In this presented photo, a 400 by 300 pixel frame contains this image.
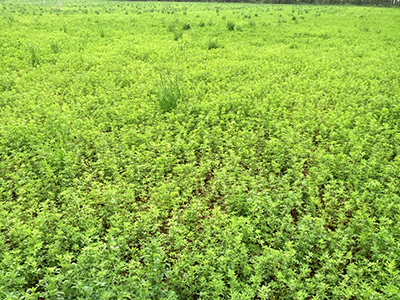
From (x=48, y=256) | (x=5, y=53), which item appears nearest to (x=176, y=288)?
(x=48, y=256)

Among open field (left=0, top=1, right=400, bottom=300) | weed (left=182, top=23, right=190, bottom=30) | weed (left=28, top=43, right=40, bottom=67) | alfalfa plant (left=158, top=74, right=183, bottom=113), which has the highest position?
weed (left=182, top=23, right=190, bottom=30)

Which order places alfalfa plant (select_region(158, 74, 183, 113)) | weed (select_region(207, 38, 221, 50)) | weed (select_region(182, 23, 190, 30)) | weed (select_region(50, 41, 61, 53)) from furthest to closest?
weed (select_region(182, 23, 190, 30)), weed (select_region(207, 38, 221, 50)), weed (select_region(50, 41, 61, 53)), alfalfa plant (select_region(158, 74, 183, 113))

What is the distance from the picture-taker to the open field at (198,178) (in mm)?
3465

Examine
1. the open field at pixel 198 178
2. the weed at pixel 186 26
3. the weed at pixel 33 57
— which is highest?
the weed at pixel 186 26

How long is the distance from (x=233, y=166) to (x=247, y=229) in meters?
1.72

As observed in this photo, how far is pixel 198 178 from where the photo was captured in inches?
216

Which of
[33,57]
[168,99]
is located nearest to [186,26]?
[33,57]

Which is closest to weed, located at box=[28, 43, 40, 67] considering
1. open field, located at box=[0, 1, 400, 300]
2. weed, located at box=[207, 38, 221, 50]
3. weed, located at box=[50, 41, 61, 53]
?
open field, located at box=[0, 1, 400, 300]

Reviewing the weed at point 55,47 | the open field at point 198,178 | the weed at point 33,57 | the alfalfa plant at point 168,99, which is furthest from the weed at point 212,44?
the weed at point 33,57

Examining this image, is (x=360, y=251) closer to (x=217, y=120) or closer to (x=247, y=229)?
(x=247, y=229)

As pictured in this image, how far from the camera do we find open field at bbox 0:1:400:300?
11.4 ft

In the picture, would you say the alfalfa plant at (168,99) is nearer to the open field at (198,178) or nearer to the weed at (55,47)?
the open field at (198,178)

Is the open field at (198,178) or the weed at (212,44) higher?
the weed at (212,44)

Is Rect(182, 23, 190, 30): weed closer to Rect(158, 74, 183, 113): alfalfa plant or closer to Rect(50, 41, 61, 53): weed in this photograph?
Rect(50, 41, 61, 53): weed
